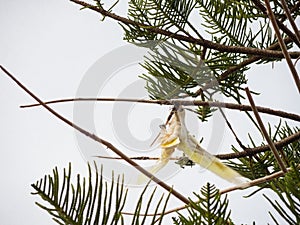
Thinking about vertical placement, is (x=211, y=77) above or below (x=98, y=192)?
above

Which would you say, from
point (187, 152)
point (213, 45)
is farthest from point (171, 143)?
point (213, 45)

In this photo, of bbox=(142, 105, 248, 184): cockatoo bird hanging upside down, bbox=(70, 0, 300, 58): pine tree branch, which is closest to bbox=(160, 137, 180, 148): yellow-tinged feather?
bbox=(142, 105, 248, 184): cockatoo bird hanging upside down

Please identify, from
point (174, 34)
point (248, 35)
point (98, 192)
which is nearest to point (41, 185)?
point (98, 192)

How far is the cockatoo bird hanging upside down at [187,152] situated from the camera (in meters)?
0.22

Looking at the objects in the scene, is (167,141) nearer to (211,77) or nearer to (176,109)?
(176,109)

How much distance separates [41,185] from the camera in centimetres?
19

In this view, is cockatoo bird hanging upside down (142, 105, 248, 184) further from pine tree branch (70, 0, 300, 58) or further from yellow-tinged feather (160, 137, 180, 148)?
pine tree branch (70, 0, 300, 58)

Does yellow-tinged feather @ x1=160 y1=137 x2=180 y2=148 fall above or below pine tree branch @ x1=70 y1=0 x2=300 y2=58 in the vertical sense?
below

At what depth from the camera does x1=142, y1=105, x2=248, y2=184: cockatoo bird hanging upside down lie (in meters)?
0.22

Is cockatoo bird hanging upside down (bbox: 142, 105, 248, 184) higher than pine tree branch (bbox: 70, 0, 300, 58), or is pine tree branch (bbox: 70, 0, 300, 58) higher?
pine tree branch (bbox: 70, 0, 300, 58)

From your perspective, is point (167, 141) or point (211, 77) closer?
point (167, 141)

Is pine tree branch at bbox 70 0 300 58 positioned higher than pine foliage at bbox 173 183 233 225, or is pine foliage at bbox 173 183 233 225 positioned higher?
pine tree branch at bbox 70 0 300 58

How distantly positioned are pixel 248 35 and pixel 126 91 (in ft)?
0.65

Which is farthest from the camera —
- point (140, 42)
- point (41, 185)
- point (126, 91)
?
point (140, 42)
